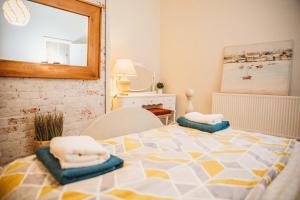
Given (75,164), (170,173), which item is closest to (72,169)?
(75,164)

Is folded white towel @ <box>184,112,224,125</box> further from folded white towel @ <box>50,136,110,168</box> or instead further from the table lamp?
the table lamp

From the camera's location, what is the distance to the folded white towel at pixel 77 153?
0.85 metres

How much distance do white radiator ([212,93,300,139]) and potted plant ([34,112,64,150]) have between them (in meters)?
2.41

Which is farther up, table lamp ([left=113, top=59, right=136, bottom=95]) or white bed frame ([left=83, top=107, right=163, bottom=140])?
table lamp ([left=113, top=59, right=136, bottom=95])

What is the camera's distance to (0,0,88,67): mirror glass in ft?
6.16

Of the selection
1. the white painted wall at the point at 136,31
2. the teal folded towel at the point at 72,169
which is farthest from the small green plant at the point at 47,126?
the white painted wall at the point at 136,31

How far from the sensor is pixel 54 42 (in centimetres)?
217

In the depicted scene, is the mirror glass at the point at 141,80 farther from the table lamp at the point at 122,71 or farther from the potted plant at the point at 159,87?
the table lamp at the point at 122,71

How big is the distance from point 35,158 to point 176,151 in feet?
2.52

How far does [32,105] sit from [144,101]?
5.70 feet

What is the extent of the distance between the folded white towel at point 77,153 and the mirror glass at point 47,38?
4.63 ft

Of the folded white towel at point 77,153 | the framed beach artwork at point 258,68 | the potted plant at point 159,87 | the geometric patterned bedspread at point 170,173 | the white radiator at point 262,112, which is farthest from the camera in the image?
the potted plant at point 159,87

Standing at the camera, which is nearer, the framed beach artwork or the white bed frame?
the white bed frame

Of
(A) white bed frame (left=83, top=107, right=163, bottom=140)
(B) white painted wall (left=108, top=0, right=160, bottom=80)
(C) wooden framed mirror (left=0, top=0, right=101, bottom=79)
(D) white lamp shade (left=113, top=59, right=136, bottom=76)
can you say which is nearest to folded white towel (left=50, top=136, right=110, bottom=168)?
(A) white bed frame (left=83, top=107, right=163, bottom=140)
